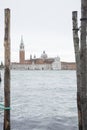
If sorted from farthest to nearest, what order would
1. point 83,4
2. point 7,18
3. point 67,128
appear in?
point 67,128 → point 7,18 → point 83,4

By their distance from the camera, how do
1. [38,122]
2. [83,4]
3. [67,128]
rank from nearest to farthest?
[83,4]
[67,128]
[38,122]

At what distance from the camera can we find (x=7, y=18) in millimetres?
11203

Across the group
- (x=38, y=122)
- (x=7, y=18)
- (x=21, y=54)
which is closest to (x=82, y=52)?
(x=7, y=18)

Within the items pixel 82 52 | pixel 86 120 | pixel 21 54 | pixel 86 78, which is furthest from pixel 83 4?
pixel 21 54

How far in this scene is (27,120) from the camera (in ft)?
61.8

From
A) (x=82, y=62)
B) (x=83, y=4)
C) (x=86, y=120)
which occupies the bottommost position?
(x=86, y=120)

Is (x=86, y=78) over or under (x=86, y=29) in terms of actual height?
under

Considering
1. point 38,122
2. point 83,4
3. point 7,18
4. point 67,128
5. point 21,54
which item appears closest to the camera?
point 83,4

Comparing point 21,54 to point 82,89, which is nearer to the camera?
point 82,89

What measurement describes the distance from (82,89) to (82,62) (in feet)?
1.66

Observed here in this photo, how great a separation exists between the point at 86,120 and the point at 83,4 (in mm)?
2134

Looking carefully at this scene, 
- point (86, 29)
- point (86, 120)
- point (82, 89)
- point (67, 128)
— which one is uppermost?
point (86, 29)

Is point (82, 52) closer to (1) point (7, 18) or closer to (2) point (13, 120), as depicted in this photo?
(1) point (7, 18)

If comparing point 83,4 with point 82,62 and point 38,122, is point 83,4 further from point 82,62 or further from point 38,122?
point 38,122
